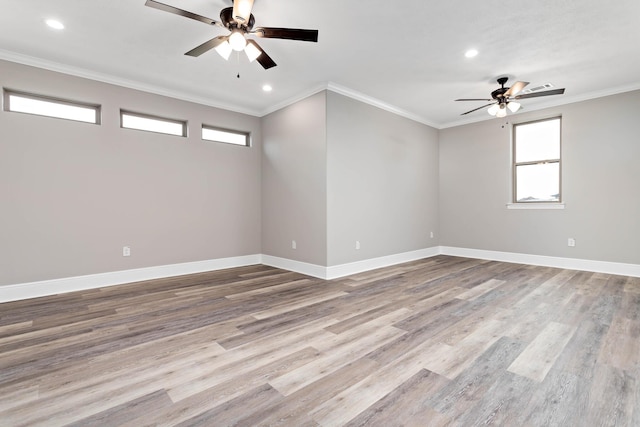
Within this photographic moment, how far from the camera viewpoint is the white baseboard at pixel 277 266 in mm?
3656

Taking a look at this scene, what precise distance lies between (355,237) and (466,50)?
291 cm

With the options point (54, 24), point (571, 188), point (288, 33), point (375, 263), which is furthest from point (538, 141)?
point (54, 24)

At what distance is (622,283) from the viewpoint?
4098 mm

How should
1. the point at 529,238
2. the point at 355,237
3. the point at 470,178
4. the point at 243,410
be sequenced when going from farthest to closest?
the point at 470,178 < the point at 529,238 < the point at 355,237 < the point at 243,410

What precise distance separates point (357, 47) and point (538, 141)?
13.8 ft

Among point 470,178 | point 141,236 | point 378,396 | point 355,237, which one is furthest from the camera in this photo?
point 470,178

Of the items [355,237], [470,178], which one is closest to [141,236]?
[355,237]

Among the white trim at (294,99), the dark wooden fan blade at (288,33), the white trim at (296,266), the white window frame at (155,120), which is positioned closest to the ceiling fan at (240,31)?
the dark wooden fan blade at (288,33)

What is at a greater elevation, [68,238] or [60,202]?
[60,202]

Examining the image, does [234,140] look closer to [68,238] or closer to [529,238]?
[68,238]

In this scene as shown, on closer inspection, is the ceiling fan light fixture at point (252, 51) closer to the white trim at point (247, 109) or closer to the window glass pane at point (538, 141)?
the white trim at point (247, 109)

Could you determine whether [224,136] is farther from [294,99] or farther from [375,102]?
[375,102]

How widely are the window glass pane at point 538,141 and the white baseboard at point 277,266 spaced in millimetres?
1845

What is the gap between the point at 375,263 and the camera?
518cm
